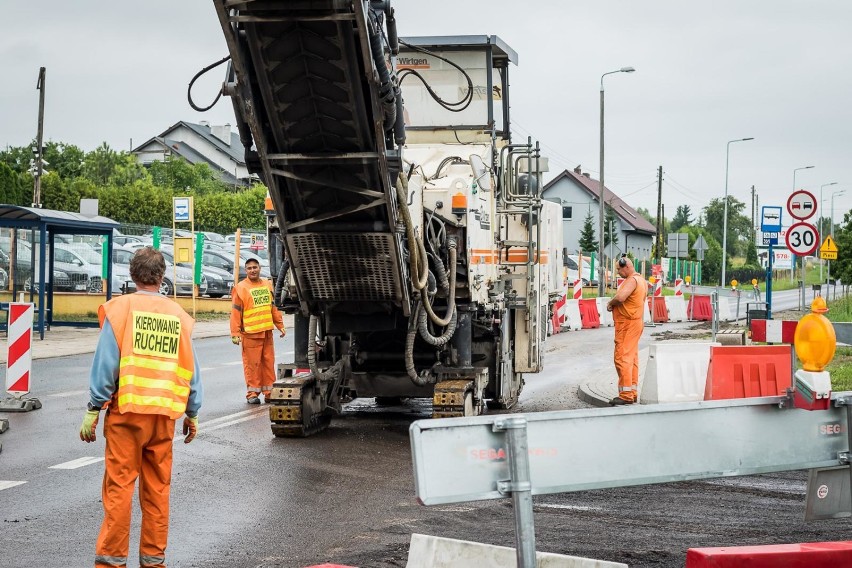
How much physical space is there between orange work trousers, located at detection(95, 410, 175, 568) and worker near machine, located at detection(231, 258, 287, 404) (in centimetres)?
795

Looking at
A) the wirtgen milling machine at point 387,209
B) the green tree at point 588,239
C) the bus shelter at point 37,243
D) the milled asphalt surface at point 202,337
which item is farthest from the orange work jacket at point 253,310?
the green tree at point 588,239

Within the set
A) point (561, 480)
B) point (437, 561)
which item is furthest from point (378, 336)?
point (561, 480)

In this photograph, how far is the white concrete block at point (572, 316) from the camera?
32750mm

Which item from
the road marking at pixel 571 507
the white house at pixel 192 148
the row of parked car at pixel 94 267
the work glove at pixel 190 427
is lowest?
the road marking at pixel 571 507

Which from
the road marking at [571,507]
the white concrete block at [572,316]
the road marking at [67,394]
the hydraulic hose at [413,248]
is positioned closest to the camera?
the road marking at [571,507]

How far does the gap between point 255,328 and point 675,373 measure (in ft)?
16.3

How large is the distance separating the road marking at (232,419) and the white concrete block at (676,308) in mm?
26225

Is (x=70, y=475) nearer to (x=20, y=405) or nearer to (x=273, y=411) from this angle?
(x=273, y=411)

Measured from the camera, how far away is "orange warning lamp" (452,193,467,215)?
11.1 metres

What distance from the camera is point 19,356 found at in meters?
13.1

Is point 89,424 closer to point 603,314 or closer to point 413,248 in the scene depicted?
point 413,248

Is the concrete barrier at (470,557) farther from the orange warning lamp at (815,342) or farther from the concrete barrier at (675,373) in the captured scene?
the concrete barrier at (675,373)

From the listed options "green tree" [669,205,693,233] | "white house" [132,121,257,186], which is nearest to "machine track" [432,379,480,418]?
"white house" [132,121,257,186]

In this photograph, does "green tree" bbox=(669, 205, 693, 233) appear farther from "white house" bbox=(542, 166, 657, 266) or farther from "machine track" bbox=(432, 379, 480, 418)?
"machine track" bbox=(432, 379, 480, 418)
